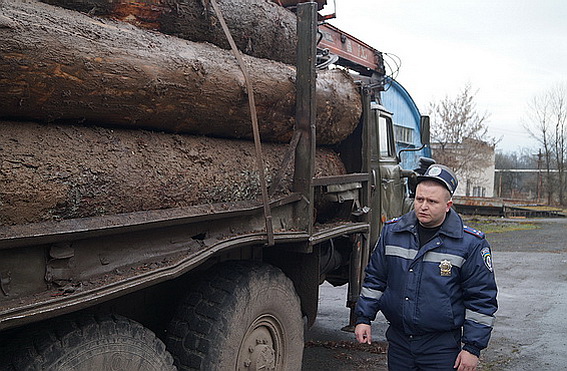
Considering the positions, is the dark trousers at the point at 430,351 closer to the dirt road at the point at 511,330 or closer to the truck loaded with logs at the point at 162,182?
the truck loaded with logs at the point at 162,182

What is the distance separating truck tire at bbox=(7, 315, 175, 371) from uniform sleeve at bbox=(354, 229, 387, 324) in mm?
1098

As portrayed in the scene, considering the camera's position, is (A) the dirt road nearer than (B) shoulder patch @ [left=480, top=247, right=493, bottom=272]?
No

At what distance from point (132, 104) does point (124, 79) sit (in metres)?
0.14

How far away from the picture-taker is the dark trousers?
309 cm

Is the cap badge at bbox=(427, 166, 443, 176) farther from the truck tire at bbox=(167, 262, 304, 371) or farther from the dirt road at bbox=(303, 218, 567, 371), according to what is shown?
the dirt road at bbox=(303, 218, 567, 371)

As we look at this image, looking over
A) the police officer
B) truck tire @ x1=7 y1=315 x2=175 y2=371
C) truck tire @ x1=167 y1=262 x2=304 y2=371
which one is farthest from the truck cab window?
truck tire @ x1=7 y1=315 x2=175 y2=371

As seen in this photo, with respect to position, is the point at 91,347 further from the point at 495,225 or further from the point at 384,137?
the point at 495,225

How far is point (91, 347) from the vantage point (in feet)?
7.99

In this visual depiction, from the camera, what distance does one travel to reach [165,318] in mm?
3551

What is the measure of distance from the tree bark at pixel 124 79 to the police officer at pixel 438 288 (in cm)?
119

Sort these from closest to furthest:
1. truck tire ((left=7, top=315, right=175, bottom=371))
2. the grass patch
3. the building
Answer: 1. truck tire ((left=7, top=315, right=175, bottom=371))
2. the grass patch
3. the building

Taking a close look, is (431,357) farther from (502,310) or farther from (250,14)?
(502,310)

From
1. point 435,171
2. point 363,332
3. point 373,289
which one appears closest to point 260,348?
point 363,332

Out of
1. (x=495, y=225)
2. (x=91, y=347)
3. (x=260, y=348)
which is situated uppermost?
(x=91, y=347)
